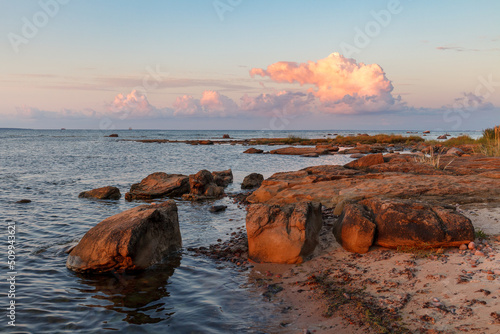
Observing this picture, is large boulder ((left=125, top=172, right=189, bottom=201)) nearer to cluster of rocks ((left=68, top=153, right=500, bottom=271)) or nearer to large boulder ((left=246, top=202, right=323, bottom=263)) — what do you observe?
cluster of rocks ((left=68, top=153, right=500, bottom=271))

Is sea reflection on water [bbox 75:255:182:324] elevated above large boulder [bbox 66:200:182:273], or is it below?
below

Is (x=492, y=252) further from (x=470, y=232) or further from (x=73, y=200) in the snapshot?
(x=73, y=200)

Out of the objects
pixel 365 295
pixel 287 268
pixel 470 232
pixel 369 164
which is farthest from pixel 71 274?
pixel 369 164

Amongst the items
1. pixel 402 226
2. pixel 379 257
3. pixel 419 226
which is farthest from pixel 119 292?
pixel 419 226

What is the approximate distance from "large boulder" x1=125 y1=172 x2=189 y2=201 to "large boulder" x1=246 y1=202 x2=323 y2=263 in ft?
36.1

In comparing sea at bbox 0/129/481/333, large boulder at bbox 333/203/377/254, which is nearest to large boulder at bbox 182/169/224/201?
sea at bbox 0/129/481/333

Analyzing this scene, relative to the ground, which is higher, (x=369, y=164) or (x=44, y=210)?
(x=369, y=164)

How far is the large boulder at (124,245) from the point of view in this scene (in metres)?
8.85

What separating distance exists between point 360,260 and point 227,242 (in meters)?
4.42

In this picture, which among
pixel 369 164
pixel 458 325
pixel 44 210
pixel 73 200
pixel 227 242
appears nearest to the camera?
pixel 458 325

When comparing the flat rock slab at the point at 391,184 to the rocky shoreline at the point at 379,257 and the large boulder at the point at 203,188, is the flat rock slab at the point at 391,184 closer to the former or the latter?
the rocky shoreline at the point at 379,257

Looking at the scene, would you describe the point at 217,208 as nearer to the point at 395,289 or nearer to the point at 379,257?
the point at 379,257

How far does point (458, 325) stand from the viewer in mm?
5594

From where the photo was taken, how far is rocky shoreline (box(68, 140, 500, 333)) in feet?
20.3
